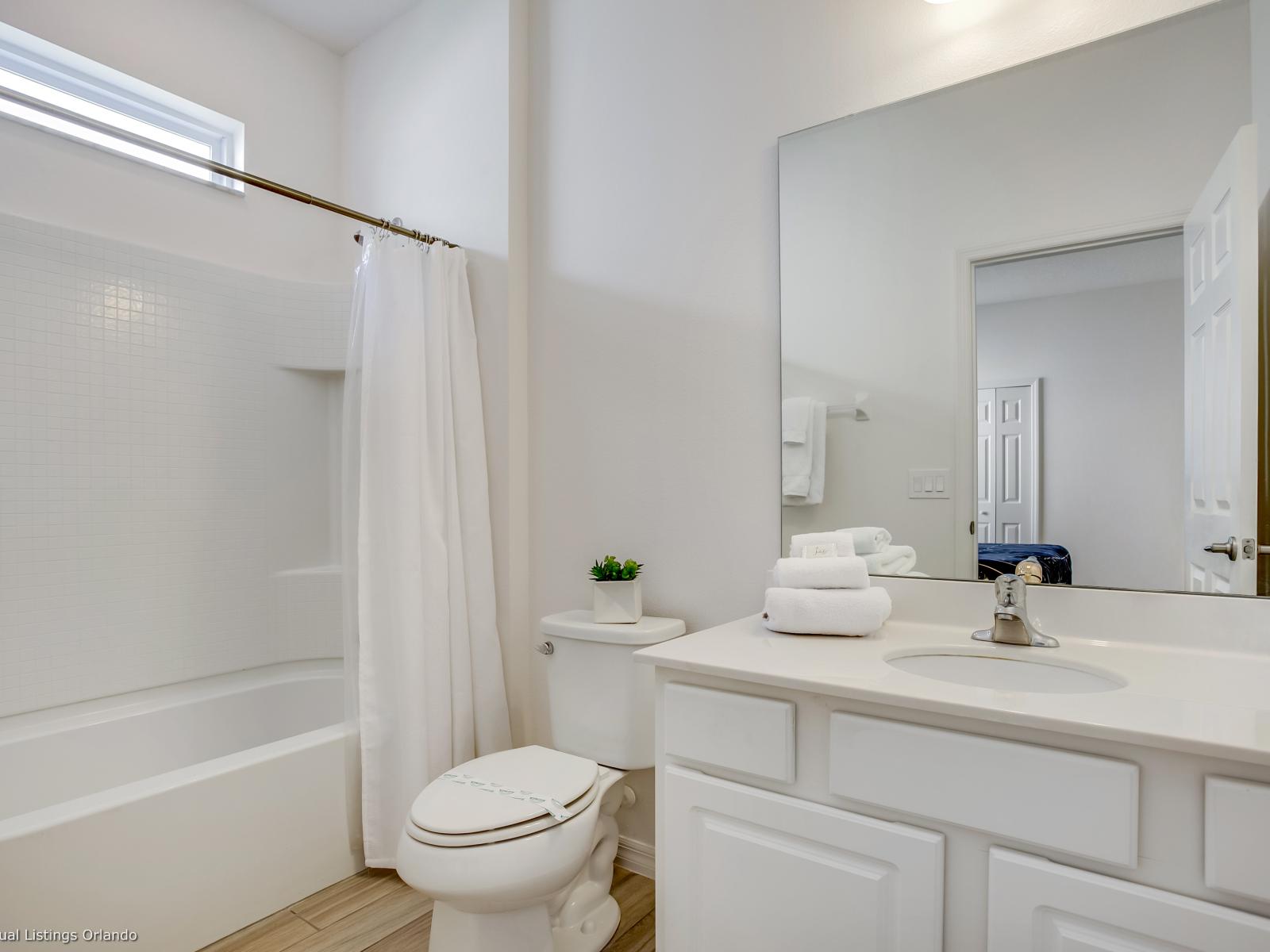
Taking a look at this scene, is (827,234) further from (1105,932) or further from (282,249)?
(282,249)

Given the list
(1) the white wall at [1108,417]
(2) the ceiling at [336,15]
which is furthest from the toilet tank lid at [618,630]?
(2) the ceiling at [336,15]

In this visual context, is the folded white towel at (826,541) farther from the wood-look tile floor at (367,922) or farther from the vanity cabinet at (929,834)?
the wood-look tile floor at (367,922)

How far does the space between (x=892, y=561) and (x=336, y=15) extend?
2759 millimetres

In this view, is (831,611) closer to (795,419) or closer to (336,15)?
(795,419)

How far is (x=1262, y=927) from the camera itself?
769 mm

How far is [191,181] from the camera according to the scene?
246 cm

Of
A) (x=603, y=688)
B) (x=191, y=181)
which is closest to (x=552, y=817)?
(x=603, y=688)

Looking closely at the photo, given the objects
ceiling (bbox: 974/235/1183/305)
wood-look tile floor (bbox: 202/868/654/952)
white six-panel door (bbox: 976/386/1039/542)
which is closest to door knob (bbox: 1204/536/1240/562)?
white six-panel door (bbox: 976/386/1039/542)

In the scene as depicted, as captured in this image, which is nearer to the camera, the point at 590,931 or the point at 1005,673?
the point at 1005,673

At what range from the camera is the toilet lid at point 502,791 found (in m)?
1.33

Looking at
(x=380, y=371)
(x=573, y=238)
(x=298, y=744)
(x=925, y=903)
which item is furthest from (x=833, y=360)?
(x=298, y=744)

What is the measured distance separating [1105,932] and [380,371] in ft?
6.22

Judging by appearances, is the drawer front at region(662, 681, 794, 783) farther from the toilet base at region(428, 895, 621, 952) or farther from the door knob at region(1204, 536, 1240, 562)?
the door knob at region(1204, 536, 1240, 562)

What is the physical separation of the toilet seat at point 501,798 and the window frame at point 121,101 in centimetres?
197
